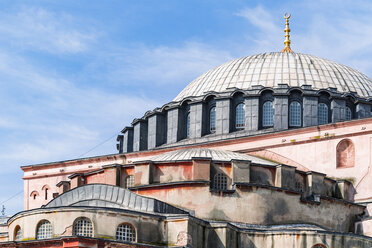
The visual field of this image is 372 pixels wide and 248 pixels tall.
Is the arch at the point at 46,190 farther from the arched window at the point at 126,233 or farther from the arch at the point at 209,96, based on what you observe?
the arched window at the point at 126,233

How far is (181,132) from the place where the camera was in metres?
61.8

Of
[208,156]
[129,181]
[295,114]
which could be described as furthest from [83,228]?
[295,114]

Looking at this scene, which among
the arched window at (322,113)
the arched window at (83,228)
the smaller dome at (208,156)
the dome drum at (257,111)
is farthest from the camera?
the arched window at (322,113)

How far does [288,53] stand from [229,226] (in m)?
24.5

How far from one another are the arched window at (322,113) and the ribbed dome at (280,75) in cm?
252

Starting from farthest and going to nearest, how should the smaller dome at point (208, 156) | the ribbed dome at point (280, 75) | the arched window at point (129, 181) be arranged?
the ribbed dome at point (280, 75) < the smaller dome at point (208, 156) < the arched window at point (129, 181)

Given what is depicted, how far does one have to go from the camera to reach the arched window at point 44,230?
43.0 m

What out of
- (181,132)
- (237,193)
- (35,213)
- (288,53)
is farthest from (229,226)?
(288,53)

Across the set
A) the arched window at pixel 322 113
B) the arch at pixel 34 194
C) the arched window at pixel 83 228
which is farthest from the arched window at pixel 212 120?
the arched window at pixel 83 228

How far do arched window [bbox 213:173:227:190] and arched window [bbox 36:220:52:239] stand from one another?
31.5 ft

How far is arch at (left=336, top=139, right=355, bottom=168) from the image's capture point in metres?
53.2

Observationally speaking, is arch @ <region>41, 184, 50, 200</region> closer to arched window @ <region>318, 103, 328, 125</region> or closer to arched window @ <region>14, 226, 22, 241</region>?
arched window @ <region>14, 226, 22, 241</region>

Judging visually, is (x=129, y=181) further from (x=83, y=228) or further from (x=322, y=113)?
(x=322, y=113)

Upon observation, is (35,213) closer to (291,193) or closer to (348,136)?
(291,193)
